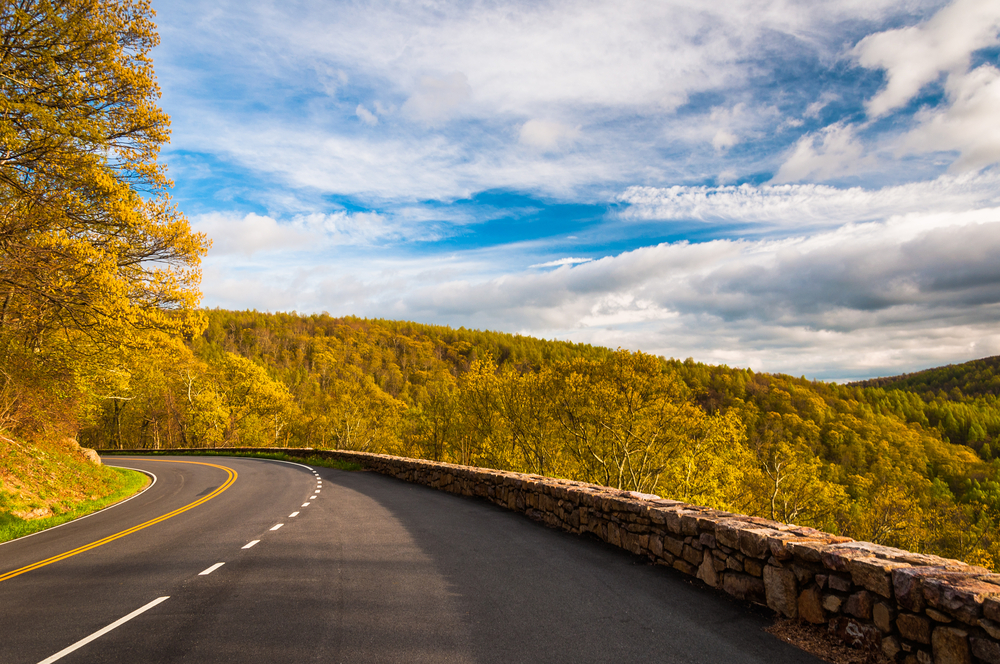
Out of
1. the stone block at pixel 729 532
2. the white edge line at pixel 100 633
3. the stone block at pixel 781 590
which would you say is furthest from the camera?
the stone block at pixel 729 532

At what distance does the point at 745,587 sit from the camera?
18.3 feet

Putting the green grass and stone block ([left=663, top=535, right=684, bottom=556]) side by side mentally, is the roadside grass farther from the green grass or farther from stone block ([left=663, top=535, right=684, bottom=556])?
stone block ([left=663, top=535, right=684, bottom=556])

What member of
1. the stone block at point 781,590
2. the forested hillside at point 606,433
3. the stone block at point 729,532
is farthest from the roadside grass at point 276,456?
the stone block at point 781,590

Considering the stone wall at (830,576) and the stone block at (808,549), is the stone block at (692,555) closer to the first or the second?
the stone wall at (830,576)

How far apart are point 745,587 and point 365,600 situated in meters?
4.12

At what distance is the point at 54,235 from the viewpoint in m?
11.8

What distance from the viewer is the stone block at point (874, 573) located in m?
4.11

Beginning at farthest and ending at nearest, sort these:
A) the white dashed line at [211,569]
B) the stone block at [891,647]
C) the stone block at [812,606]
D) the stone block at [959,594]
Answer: the white dashed line at [211,569] < the stone block at [812,606] < the stone block at [891,647] < the stone block at [959,594]

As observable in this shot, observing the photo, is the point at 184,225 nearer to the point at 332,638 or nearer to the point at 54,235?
the point at 54,235

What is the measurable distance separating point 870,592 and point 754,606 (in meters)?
1.41

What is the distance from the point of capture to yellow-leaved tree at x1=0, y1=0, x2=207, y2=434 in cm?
1059

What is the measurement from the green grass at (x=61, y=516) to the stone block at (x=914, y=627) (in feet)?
53.0

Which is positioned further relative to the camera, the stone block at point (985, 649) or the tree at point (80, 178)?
the tree at point (80, 178)

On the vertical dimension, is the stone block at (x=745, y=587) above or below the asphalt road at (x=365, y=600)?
above
